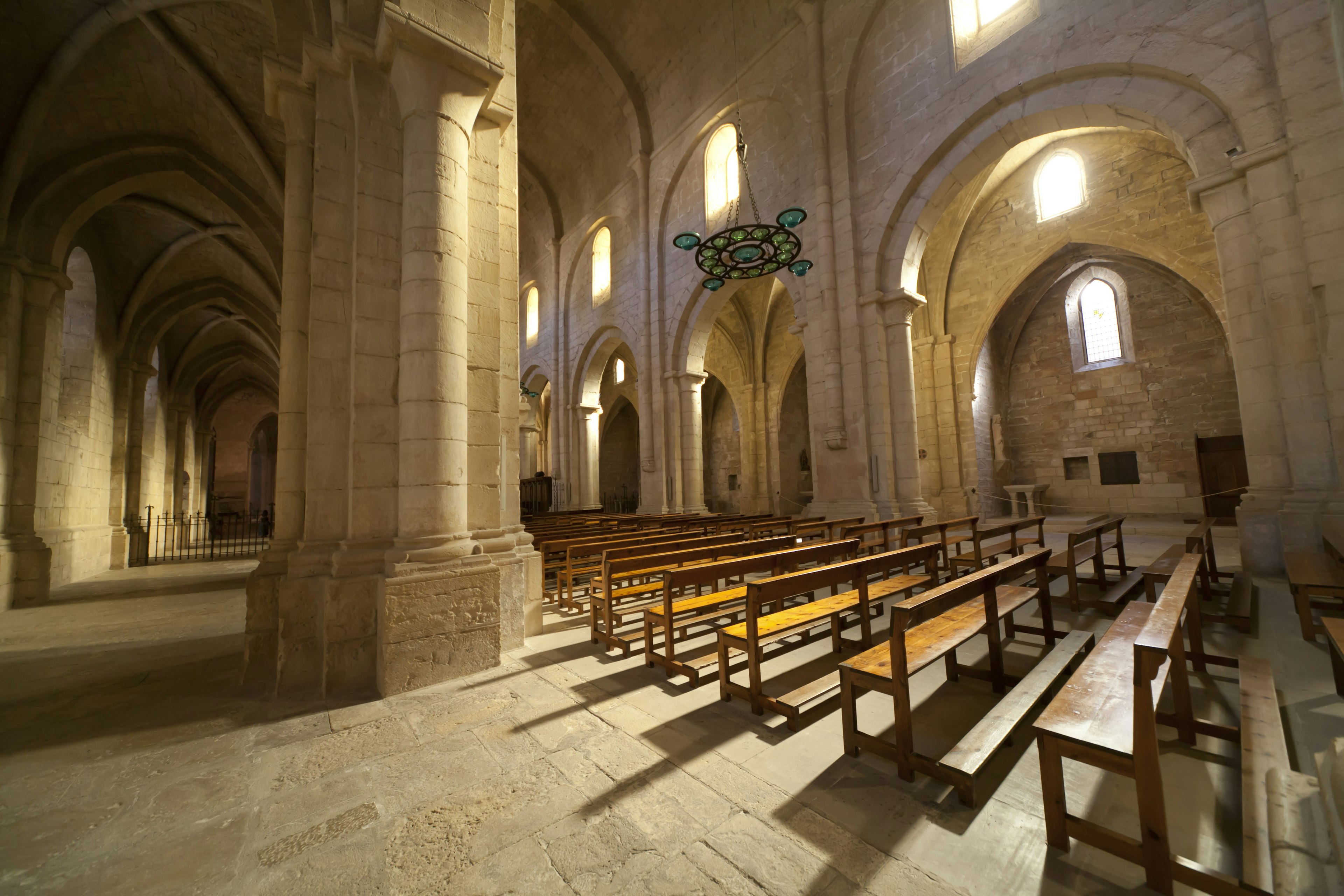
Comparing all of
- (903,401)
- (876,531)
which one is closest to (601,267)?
(903,401)

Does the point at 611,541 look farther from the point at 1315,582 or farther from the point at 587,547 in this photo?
the point at 1315,582

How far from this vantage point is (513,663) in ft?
11.4

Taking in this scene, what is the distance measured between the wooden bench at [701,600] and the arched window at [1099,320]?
1395 cm

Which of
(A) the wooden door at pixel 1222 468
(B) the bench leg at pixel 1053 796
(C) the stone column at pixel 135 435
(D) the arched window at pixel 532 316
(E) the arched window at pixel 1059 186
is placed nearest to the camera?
(B) the bench leg at pixel 1053 796

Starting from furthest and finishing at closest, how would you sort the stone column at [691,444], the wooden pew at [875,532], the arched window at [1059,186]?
the stone column at [691,444] < the arched window at [1059,186] < the wooden pew at [875,532]

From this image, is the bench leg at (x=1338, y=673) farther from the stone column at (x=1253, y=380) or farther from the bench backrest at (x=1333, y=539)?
the stone column at (x=1253, y=380)

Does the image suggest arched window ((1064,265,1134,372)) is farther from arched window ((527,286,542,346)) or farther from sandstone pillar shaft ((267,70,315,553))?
sandstone pillar shaft ((267,70,315,553))

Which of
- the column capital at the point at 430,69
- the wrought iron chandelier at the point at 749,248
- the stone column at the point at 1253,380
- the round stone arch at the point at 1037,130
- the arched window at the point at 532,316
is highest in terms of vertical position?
the arched window at the point at 532,316

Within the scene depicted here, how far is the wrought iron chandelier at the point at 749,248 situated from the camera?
6711 millimetres

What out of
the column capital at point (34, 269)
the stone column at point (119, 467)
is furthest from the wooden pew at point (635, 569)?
the stone column at point (119, 467)

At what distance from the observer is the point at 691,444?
12.4 metres

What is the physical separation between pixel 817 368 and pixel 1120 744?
26.3 feet

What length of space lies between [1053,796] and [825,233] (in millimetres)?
8893

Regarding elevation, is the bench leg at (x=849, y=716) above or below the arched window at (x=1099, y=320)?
below
